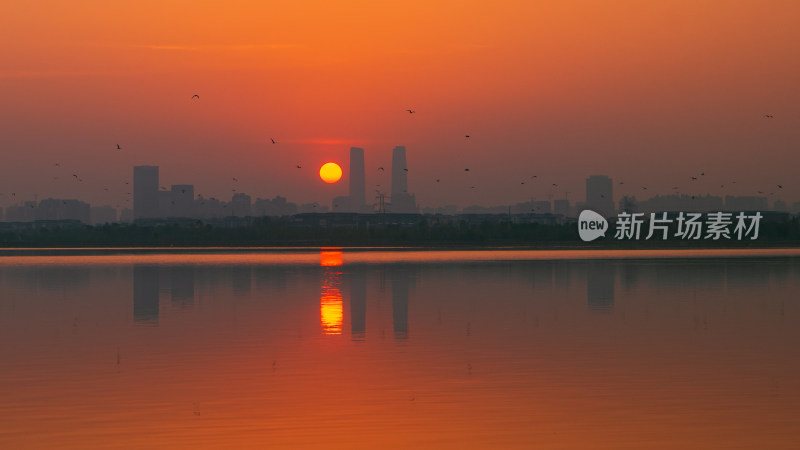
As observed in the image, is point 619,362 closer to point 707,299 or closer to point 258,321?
point 258,321

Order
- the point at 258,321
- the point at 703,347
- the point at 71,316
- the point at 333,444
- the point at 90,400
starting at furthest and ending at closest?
the point at 71,316
the point at 258,321
the point at 703,347
the point at 90,400
the point at 333,444

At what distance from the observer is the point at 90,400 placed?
68.8ft

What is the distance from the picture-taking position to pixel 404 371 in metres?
25.0

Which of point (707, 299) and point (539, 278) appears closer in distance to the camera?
point (707, 299)

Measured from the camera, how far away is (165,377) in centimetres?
2423

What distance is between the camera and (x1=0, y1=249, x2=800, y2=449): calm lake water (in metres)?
17.8

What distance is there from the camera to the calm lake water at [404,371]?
17.8m

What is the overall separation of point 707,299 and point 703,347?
18723 millimetres

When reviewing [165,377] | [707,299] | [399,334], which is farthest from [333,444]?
[707,299]

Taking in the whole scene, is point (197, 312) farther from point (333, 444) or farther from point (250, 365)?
point (333, 444)

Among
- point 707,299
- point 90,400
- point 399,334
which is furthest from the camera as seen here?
point 707,299

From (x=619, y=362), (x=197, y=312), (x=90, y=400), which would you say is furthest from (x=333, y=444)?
(x=197, y=312)

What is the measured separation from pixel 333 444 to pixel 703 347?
16.0m

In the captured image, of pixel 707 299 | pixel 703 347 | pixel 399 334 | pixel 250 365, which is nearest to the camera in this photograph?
pixel 250 365
